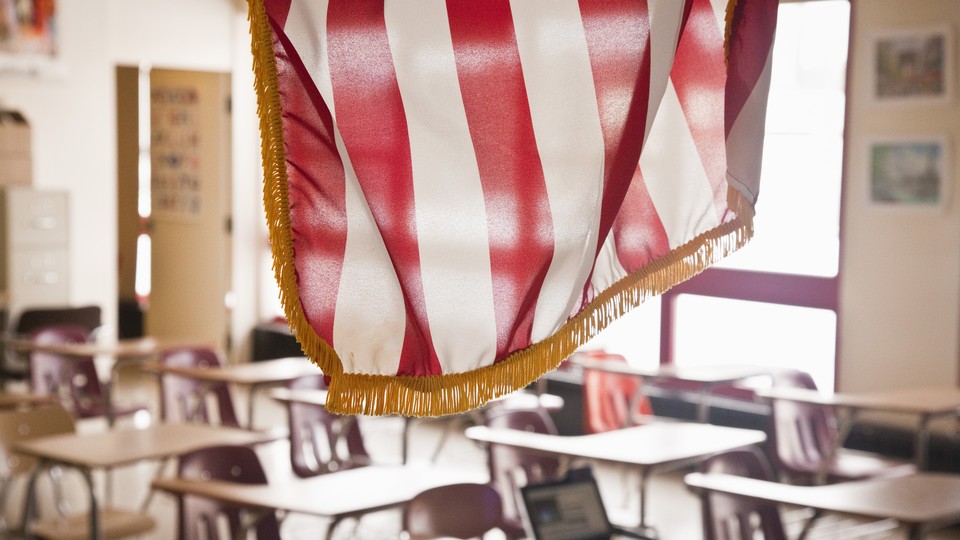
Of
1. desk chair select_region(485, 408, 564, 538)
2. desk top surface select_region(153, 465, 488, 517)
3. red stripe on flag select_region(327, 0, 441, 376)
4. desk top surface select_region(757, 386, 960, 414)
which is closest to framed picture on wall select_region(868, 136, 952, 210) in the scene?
desk top surface select_region(757, 386, 960, 414)

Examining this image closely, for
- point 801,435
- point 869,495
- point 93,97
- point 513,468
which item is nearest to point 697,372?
point 801,435

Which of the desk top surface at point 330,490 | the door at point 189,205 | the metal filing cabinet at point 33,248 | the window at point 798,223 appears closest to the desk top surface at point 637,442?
the desk top surface at point 330,490

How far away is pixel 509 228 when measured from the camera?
1145mm

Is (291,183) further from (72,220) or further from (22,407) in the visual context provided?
(72,220)

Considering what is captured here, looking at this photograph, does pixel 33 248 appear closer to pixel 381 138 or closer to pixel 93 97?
pixel 93 97

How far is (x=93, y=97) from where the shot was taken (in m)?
9.32

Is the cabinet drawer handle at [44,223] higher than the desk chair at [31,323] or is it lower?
higher

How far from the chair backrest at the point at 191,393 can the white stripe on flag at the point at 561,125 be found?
5.54 meters

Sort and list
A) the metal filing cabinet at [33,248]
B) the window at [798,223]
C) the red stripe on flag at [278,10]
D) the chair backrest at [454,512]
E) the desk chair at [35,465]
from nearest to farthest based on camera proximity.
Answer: the red stripe on flag at [278,10], the chair backrest at [454,512], the desk chair at [35,465], the window at [798,223], the metal filing cabinet at [33,248]

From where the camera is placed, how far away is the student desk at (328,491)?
386cm

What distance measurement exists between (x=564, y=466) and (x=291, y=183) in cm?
393

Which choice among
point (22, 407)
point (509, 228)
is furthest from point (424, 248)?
point (22, 407)

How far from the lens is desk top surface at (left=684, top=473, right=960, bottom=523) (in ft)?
13.3

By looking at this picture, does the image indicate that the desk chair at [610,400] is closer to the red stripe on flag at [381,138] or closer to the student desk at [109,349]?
the student desk at [109,349]
